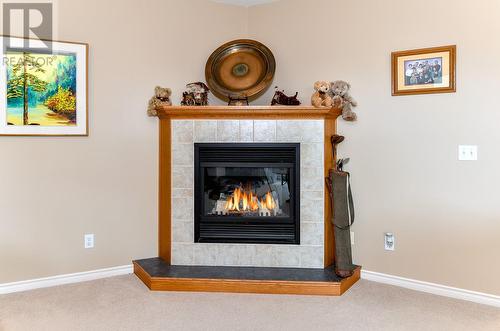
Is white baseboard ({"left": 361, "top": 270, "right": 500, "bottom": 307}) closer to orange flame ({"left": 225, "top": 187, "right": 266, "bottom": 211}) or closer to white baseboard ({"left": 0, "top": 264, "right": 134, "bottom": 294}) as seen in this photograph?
orange flame ({"left": 225, "top": 187, "right": 266, "bottom": 211})

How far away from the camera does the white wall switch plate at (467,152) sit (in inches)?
115

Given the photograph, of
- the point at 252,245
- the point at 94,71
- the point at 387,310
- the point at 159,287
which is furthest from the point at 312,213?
the point at 94,71

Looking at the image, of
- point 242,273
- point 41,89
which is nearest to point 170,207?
point 242,273

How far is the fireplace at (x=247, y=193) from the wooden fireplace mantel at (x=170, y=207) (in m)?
0.24

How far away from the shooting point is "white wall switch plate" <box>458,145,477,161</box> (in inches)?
115

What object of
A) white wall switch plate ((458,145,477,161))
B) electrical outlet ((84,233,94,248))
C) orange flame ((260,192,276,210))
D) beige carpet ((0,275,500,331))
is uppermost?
white wall switch plate ((458,145,477,161))

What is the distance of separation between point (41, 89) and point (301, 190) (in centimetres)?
222

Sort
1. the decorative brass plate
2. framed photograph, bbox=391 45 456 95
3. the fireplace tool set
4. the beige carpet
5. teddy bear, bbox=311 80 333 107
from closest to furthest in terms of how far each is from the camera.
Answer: the beige carpet
framed photograph, bbox=391 45 456 95
the fireplace tool set
teddy bear, bbox=311 80 333 107
the decorative brass plate

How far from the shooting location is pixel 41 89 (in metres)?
3.19

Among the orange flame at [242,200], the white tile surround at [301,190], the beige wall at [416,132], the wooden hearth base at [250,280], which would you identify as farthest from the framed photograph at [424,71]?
the wooden hearth base at [250,280]

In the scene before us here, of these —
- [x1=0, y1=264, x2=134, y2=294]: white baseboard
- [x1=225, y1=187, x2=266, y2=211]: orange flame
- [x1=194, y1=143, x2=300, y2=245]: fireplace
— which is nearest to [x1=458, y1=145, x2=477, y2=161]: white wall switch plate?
[x1=194, y1=143, x2=300, y2=245]: fireplace

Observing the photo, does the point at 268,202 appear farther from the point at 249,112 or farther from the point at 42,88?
the point at 42,88

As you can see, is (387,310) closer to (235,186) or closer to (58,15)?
(235,186)

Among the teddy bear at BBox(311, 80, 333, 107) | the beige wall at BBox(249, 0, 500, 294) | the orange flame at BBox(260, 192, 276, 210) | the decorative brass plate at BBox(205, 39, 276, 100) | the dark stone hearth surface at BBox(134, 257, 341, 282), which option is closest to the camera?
the beige wall at BBox(249, 0, 500, 294)
